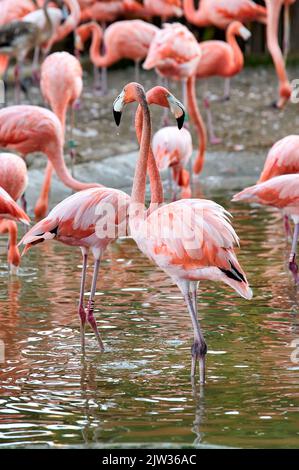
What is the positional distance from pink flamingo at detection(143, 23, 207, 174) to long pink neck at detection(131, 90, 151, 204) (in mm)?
5414

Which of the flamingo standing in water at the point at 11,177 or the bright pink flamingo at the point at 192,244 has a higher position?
the bright pink flamingo at the point at 192,244

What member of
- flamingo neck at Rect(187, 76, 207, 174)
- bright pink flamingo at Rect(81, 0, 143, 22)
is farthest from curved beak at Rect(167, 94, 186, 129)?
bright pink flamingo at Rect(81, 0, 143, 22)

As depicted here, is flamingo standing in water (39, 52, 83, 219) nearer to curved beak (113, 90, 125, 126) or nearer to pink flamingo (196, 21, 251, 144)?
pink flamingo (196, 21, 251, 144)

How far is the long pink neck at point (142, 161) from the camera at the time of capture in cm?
549

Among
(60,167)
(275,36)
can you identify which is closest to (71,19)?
(275,36)

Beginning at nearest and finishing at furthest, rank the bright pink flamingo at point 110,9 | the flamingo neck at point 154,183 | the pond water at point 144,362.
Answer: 1. the pond water at point 144,362
2. the flamingo neck at point 154,183
3. the bright pink flamingo at point 110,9

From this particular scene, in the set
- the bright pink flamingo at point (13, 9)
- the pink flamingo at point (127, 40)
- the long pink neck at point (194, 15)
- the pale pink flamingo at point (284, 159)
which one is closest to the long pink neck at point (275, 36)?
the pink flamingo at point (127, 40)

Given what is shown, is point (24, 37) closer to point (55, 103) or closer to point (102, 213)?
point (55, 103)

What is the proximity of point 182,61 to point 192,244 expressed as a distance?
6.08 metres

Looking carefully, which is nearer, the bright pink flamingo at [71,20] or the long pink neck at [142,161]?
the long pink neck at [142,161]

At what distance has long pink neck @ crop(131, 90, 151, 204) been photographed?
5.49m

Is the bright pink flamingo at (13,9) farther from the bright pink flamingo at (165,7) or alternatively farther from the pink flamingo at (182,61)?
the pink flamingo at (182,61)

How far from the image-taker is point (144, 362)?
5547mm

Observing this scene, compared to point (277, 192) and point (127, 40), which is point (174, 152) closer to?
point (277, 192)
